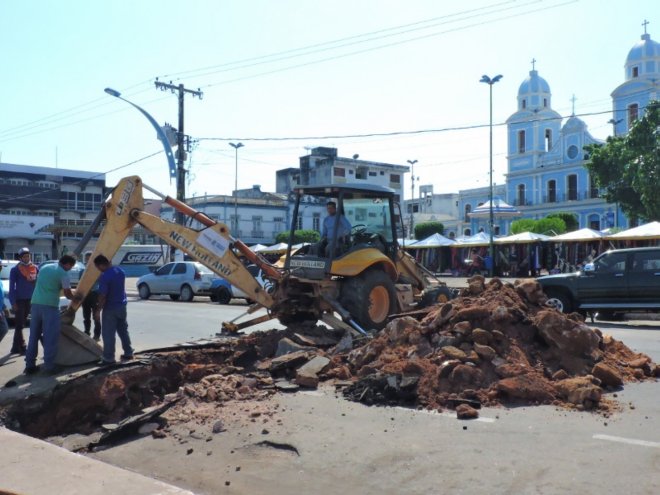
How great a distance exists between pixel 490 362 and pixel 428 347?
0.85m

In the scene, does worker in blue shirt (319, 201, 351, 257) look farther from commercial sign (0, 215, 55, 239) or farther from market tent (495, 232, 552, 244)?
commercial sign (0, 215, 55, 239)

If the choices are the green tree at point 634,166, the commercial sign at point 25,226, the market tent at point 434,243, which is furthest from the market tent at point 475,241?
the commercial sign at point 25,226

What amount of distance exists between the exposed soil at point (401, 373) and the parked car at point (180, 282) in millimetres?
15860

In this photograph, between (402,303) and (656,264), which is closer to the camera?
(402,303)

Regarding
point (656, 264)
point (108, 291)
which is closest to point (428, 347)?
point (108, 291)

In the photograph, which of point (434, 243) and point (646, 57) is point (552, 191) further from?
point (434, 243)

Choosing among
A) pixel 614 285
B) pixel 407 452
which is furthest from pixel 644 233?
pixel 407 452

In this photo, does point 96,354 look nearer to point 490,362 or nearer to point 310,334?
point 310,334

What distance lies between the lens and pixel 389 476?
16.7ft

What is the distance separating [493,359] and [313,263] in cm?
402

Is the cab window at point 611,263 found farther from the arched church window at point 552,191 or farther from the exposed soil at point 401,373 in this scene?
the arched church window at point 552,191

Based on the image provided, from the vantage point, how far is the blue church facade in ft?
184

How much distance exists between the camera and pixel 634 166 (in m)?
35.3

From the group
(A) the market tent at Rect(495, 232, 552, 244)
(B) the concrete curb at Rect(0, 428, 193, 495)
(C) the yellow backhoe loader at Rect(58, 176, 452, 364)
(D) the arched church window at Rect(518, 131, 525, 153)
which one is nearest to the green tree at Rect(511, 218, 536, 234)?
(A) the market tent at Rect(495, 232, 552, 244)
